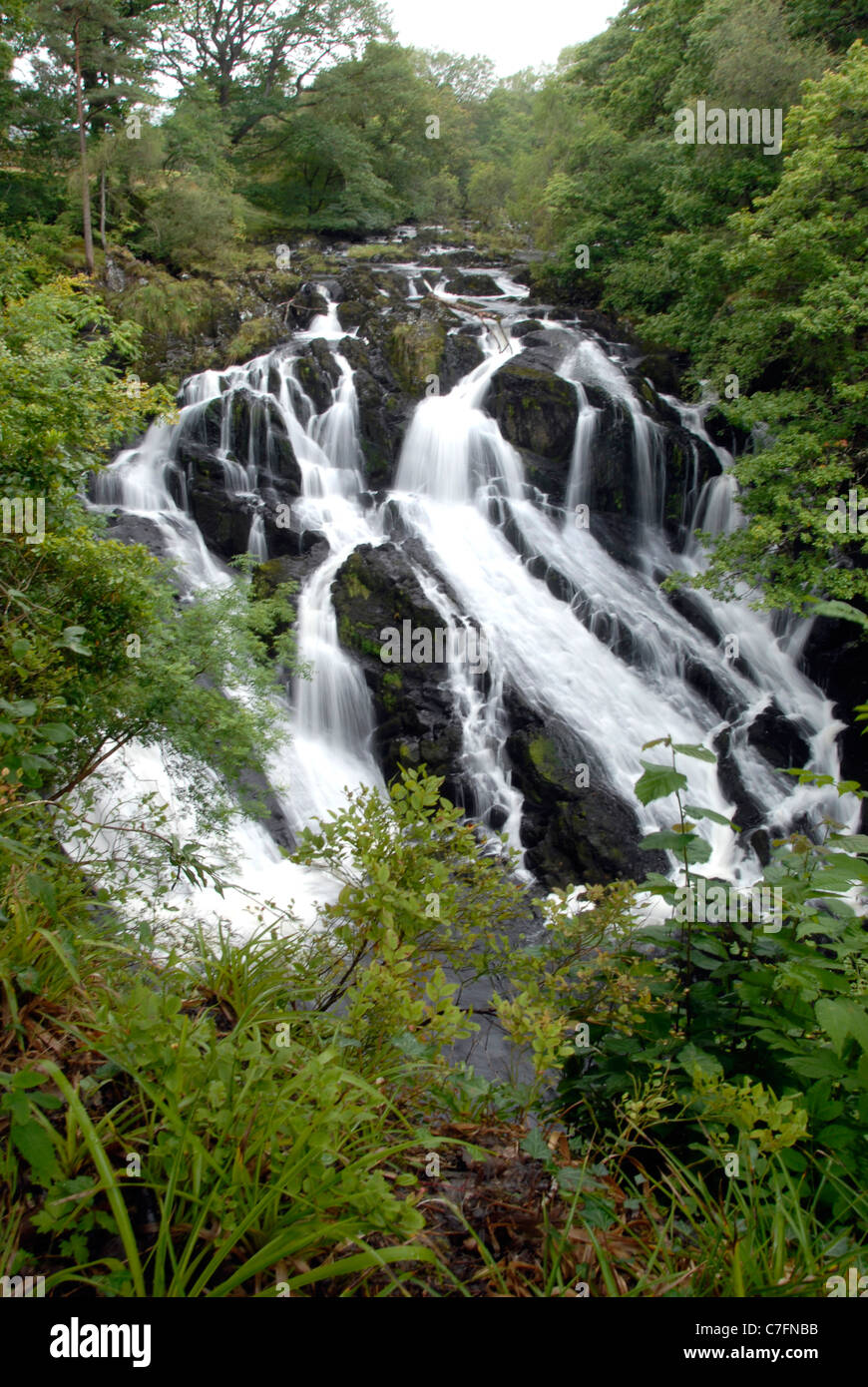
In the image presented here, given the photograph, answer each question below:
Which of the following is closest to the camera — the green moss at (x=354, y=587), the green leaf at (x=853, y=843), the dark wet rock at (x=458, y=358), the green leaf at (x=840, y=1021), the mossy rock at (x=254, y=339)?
the green leaf at (x=840, y=1021)

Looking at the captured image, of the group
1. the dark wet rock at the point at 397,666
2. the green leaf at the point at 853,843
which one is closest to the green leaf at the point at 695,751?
the green leaf at the point at 853,843

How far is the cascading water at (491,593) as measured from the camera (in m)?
11.4

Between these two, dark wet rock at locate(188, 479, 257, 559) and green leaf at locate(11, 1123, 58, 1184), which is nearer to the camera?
green leaf at locate(11, 1123, 58, 1184)

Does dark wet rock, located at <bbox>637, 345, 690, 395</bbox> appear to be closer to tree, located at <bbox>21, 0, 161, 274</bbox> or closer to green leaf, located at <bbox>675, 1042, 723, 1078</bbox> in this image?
tree, located at <bbox>21, 0, 161, 274</bbox>

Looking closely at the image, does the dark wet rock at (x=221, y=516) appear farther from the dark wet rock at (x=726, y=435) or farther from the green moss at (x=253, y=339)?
the dark wet rock at (x=726, y=435)

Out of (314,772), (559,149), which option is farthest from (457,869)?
(559,149)

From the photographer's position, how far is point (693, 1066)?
2.12 metres

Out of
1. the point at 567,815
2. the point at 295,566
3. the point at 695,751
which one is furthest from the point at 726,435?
the point at 695,751

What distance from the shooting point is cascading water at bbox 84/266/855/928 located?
11.4 metres

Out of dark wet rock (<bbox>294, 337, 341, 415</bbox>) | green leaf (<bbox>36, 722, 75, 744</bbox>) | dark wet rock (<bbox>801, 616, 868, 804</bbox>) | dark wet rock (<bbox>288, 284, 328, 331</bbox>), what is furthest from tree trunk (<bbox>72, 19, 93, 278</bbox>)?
green leaf (<bbox>36, 722, 75, 744</bbox>)

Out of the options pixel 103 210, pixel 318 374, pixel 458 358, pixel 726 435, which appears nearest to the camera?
pixel 318 374

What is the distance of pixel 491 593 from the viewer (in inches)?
524

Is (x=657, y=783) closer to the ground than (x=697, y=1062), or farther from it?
farther from it

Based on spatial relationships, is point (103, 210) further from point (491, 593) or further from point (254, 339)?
point (491, 593)
